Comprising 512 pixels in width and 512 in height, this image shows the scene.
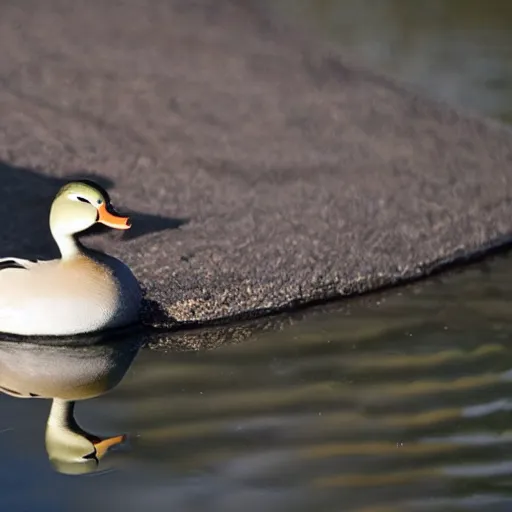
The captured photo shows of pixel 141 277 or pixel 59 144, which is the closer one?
pixel 141 277

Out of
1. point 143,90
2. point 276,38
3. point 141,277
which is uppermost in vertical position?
point 276,38

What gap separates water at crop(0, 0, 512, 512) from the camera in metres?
3.81

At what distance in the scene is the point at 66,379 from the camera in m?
4.61

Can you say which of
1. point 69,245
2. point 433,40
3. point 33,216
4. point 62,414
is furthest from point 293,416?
point 433,40

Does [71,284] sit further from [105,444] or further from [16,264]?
[105,444]

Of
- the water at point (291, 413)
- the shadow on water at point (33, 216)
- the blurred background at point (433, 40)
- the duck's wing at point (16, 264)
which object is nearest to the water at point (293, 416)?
the water at point (291, 413)

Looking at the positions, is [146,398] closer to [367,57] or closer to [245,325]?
[245,325]

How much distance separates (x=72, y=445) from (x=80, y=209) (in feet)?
3.59

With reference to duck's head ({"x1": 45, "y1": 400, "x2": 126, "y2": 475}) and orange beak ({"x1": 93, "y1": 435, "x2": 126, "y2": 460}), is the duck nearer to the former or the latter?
duck's head ({"x1": 45, "y1": 400, "x2": 126, "y2": 475})

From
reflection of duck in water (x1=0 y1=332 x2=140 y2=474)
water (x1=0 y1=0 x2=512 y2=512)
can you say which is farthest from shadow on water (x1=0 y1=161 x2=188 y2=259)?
water (x1=0 y1=0 x2=512 y2=512)

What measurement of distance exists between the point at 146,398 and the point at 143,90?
4.12 meters

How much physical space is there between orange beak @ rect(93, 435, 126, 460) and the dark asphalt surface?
3.22 ft

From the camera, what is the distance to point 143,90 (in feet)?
27.1

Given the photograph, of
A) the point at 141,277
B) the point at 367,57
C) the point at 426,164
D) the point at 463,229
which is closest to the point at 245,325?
the point at 141,277
